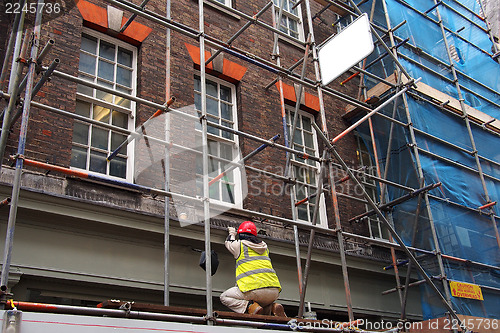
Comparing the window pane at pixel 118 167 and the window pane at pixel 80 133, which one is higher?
the window pane at pixel 80 133

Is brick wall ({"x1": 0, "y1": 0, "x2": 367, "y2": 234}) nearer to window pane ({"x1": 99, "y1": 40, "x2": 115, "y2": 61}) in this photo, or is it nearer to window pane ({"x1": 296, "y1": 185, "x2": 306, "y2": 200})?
window pane ({"x1": 99, "y1": 40, "x2": 115, "y2": 61})

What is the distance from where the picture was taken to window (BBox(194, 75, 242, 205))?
9.42 m

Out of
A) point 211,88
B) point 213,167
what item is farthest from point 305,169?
point 211,88

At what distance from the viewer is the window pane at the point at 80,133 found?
8133 millimetres

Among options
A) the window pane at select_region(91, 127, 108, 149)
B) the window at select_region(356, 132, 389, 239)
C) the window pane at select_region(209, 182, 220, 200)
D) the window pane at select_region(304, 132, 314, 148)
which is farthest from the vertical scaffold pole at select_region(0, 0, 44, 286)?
the window at select_region(356, 132, 389, 239)

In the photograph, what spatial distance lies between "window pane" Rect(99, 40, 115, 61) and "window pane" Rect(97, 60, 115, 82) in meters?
0.16

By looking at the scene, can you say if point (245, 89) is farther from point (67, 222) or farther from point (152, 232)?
point (67, 222)

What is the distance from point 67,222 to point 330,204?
18.6ft

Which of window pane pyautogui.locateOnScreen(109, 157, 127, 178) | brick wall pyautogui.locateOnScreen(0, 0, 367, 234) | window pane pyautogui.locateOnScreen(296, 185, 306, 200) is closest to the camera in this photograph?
brick wall pyautogui.locateOnScreen(0, 0, 367, 234)

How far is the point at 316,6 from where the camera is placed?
1340 centimetres

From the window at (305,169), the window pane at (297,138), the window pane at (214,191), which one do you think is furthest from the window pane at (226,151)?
the window pane at (297,138)

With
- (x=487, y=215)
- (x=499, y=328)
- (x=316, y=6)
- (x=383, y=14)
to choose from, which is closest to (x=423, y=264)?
(x=499, y=328)

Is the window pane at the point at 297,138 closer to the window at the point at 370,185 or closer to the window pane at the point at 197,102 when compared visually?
the window at the point at 370,185

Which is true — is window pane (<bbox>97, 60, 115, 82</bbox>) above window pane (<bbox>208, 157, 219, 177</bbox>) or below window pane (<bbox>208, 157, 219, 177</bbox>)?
above
